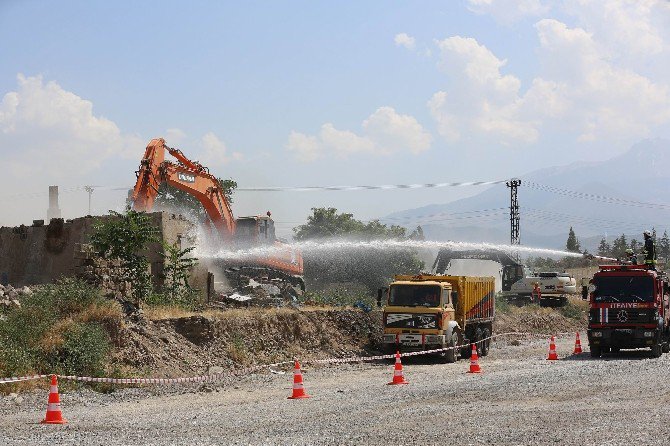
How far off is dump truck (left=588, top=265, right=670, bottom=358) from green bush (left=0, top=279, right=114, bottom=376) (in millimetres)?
16521

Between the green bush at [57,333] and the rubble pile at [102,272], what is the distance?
2.79 meters

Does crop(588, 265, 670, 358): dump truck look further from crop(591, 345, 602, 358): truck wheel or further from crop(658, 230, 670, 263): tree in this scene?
crop(658, 230, 670, 263): tree

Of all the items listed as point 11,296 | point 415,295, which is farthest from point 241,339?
point 11,296

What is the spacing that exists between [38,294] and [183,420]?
9.62 meters

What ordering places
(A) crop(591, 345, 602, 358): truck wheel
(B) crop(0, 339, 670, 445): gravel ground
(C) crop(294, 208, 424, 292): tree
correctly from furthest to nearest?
(C) crop(294, 208, 424, 292): tree, (A) crop(591, 345, 602, 358): truck wheel, (B) crop(0, 339, 670, 445): gravel ground

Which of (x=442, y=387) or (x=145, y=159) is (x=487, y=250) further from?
(x=442, y=387)

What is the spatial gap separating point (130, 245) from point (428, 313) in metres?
9.90

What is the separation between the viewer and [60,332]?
2295 cm

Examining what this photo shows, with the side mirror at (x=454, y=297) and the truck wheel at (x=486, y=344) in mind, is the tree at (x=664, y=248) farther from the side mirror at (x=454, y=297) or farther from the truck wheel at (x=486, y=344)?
the side mirror at (x=454, y=297)

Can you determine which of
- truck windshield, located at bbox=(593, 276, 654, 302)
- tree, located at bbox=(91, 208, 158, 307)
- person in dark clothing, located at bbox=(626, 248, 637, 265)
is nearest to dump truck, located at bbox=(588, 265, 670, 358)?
truck windshield, located at bbox=(593, 276, 654, 302)

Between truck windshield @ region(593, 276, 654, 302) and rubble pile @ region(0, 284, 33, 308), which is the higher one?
rubble pile @ region(0, 284, 33, 308)

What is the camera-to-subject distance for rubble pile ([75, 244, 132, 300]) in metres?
28.3

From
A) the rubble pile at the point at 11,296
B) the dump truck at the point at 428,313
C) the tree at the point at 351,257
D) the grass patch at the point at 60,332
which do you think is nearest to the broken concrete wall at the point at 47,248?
the rubble pile at the point at 11,296

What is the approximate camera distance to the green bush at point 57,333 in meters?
21.3
